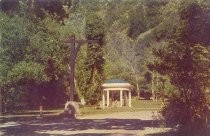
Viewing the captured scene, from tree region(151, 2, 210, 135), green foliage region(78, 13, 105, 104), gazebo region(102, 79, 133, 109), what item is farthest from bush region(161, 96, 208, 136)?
gazebo region(102, 79, 133, 109)

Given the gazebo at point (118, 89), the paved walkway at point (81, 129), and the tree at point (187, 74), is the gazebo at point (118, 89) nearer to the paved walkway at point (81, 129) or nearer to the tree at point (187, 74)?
the paved walkway at point (81, 129)

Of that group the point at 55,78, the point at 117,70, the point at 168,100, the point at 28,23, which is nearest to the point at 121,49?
the point at 117,70

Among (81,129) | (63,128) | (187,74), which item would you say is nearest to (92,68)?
(63,128)

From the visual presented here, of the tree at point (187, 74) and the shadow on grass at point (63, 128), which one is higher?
the tree at point (187, 74)

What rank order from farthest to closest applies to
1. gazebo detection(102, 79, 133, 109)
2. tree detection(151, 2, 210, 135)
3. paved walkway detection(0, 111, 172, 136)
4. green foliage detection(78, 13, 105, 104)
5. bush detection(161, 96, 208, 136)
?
1. gazebo detection(102, 79, 133, 109)
2. green foliage detection(78, 13, 105, 104)
3. paved walkway detection(0, 111, 172, 136)
4. tree detection(151, 2, 210, 135)
5. bush detection(161, 96, 208, 136)

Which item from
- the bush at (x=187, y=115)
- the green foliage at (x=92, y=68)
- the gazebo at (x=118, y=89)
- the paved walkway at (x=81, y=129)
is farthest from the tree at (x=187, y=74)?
the gazebo at (x=118, y=89)

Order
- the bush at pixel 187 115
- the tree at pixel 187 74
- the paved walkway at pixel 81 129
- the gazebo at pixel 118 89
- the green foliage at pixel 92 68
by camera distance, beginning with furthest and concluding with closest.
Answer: the gazebo at pixel 118 89 < the green foliage at pixel 92 68 < the paved walkway at pixel 81 129 < the tree at pixel 187 74 < the bush at pixel 187 115

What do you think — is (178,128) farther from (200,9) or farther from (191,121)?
(200,9)

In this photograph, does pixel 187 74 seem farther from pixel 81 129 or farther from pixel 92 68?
pixel 92 68

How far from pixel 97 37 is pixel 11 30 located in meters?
24.9

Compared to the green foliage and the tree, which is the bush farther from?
the green foliage

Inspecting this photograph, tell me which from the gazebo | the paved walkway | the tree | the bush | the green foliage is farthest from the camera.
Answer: the gazebo

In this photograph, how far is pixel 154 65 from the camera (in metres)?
18.1

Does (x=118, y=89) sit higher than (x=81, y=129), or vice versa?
(x=118, y=89)
